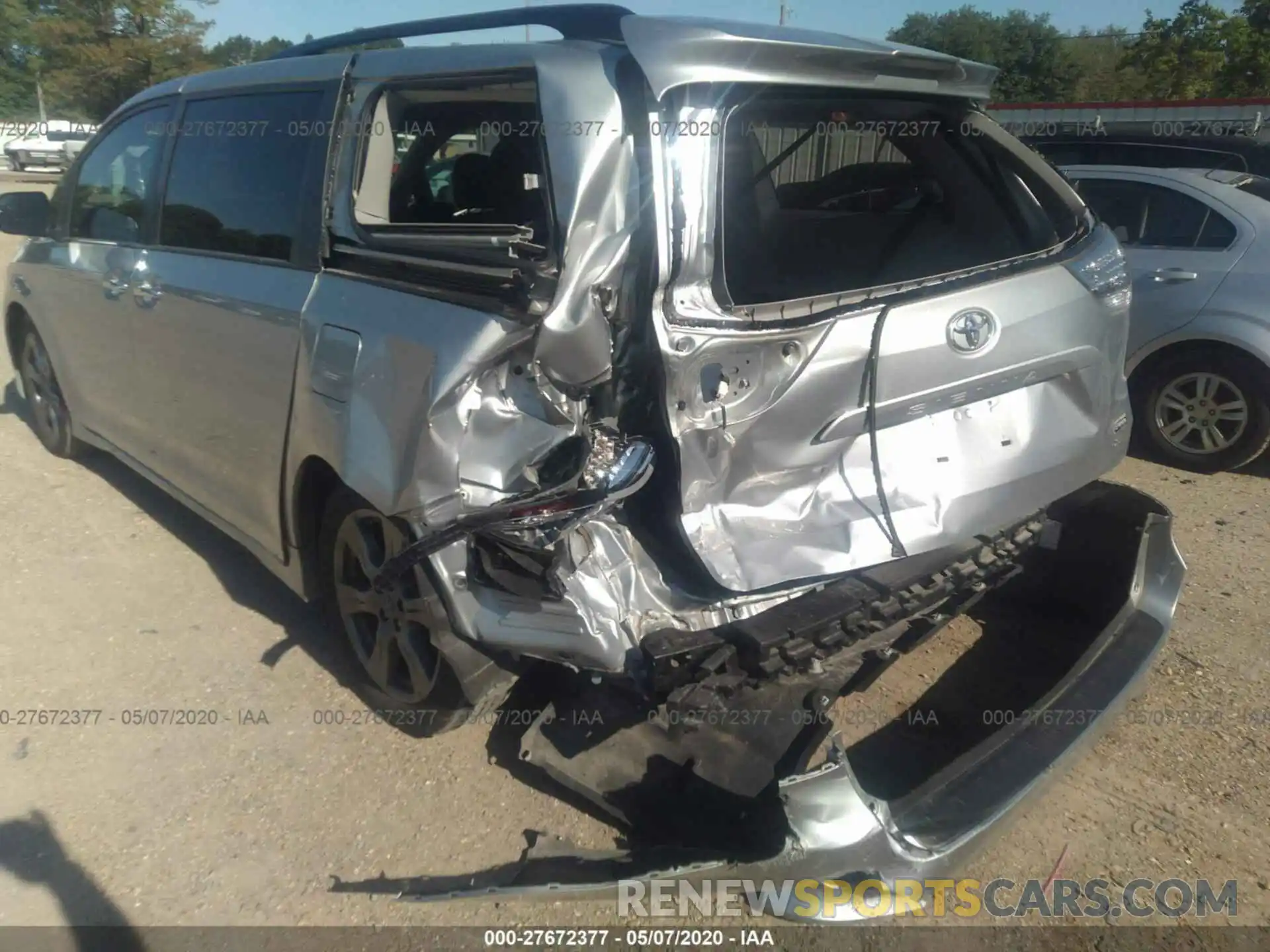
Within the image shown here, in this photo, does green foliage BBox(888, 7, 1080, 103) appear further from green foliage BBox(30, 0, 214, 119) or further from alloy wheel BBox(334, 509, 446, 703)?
alloy wheel BBox(334, 509, 446, 703)

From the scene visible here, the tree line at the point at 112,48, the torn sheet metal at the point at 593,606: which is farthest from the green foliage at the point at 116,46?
the torn sheet metal at the point at 593,606

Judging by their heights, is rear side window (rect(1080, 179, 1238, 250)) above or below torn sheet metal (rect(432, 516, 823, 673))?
above

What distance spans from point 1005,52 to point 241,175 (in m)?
36.8

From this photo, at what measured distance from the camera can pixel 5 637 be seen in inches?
150

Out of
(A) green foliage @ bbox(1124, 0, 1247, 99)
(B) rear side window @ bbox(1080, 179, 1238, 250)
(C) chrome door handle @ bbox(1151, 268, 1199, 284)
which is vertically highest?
(A) green foliage @ bbox(1124, 0, 1247, 99)

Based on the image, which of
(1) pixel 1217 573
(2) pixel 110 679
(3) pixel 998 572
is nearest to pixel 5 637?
(2) pixel 110 679

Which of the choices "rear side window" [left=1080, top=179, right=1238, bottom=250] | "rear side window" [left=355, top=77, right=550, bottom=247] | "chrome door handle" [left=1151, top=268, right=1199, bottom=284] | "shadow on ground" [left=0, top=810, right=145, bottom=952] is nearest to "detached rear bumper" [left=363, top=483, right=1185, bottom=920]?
"shadow on ground" [left=0, top=810, right=145, bottom=952]

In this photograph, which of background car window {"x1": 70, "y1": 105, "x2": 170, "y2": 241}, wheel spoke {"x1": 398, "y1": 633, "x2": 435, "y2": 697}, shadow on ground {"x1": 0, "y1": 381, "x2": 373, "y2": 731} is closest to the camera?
wheel spoke {"x1": 398, "y1": 633, "x2": 435, "y2": 697}

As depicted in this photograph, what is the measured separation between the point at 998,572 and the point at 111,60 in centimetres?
3489

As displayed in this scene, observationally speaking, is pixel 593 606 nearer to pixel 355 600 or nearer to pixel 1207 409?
pixel 355 600

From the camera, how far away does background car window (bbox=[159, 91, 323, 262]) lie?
10.7 ft

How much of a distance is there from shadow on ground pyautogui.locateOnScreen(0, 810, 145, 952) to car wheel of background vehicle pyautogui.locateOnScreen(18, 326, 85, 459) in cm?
301

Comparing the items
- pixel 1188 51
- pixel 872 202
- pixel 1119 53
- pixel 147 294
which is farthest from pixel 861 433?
pixel 1119 53

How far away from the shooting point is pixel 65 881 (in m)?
2.65
